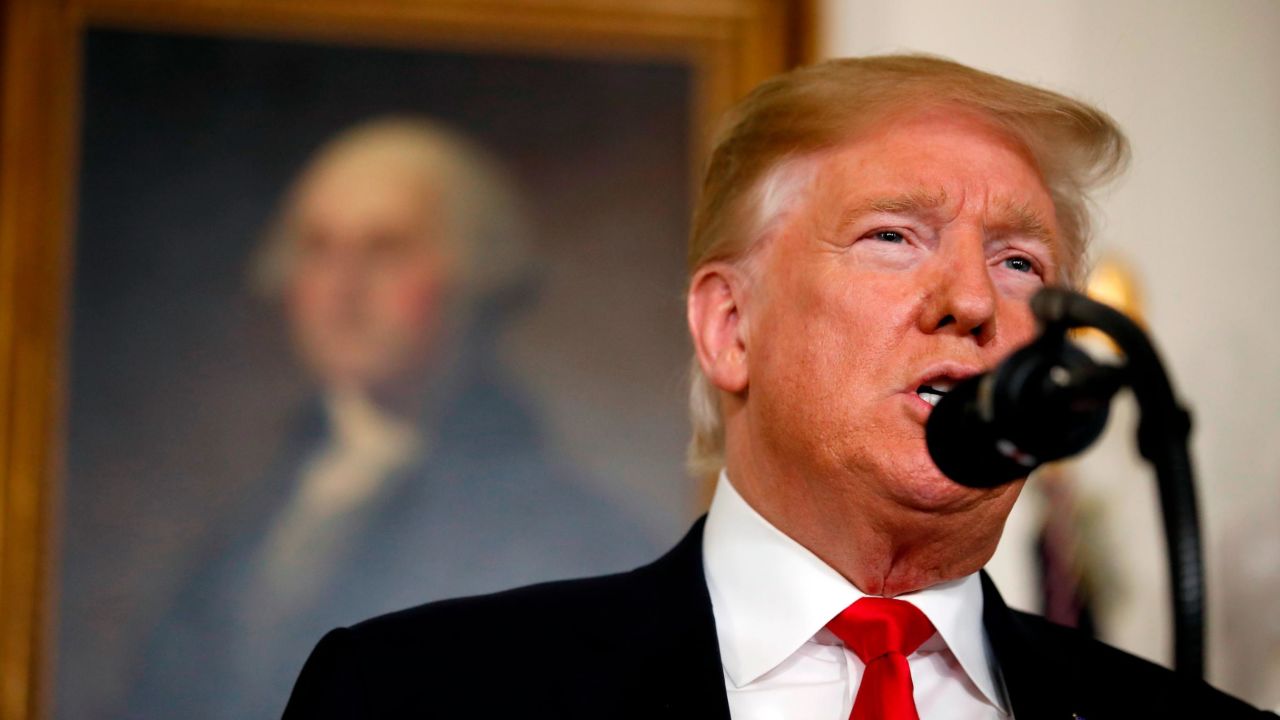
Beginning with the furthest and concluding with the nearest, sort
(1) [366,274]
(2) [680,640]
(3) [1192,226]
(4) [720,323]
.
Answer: (3) [1192,226] → (1) [366,274] → (4) [720,323] → (2) [680,640]

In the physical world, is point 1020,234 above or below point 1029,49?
below

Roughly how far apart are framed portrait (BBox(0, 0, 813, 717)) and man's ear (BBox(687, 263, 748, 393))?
5.12 ft

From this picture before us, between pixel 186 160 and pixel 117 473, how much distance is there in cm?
83

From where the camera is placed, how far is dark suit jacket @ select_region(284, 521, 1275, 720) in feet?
5.37

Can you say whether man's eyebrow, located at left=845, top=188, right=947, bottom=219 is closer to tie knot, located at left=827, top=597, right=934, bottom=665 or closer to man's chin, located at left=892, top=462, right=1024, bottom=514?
man's chin, located at left=892, top=462, right=1024, bottom=514

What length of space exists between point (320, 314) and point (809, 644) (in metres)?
2.14

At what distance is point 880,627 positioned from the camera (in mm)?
1673

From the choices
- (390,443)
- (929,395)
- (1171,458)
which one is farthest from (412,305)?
(1171,458)

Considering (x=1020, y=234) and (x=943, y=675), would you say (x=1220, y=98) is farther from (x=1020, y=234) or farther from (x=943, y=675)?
(x=943, y=675)

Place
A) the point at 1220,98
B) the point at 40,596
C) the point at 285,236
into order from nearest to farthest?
the point at 40,596
the point at 285,236
the point at 1220,98

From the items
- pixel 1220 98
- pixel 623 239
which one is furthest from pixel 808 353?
pixel 1220 98

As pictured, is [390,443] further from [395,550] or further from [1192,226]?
[1192,226]

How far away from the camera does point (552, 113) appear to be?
146 inches

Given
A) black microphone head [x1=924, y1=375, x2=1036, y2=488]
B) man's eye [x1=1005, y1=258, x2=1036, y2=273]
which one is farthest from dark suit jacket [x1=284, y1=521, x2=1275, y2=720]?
black microphone head [x1=924, y1=375, x2=1036, y2=488]
